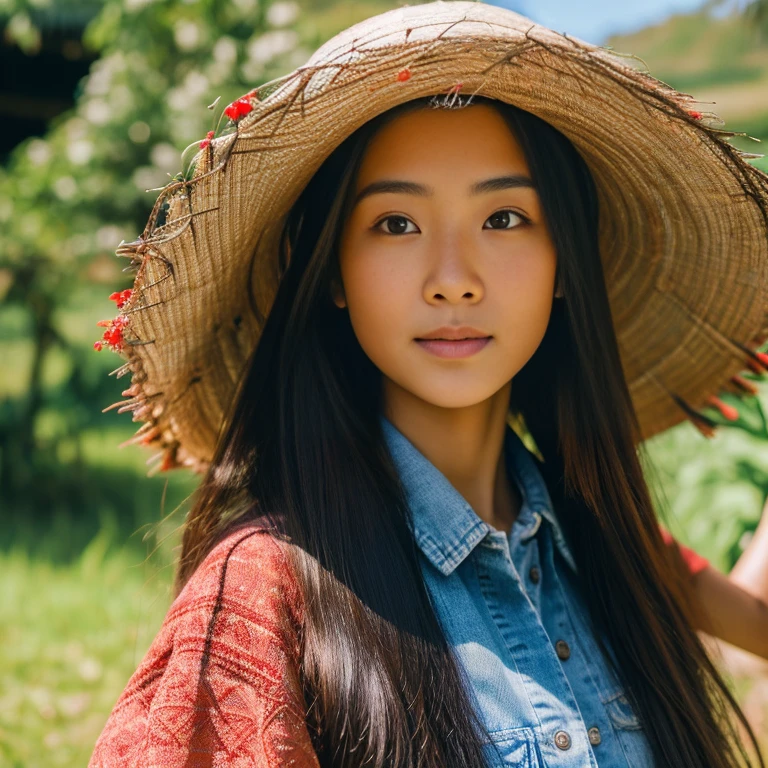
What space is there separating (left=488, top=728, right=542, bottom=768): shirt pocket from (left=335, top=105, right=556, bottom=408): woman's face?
530 millimetres

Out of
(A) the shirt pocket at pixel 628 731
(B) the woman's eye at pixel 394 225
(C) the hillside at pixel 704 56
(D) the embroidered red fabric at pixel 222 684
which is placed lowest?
(A) the shirt pocket at pixel 628 731

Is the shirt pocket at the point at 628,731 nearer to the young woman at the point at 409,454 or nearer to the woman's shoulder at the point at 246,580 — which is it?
the young woman at the point at 409,454

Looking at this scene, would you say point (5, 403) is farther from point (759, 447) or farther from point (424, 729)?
point (424, 729)

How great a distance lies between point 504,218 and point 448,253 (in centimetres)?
14

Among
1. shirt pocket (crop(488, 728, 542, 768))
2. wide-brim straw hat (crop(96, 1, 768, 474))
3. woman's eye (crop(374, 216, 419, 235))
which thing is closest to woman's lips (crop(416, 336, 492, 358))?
woman's eye (crop(374, 216, 419, 235))

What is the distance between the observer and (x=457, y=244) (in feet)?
5.22

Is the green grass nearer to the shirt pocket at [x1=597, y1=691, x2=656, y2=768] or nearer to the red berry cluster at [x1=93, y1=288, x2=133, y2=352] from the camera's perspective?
A: the red berry cluster at [x1=93, y1=288, x2=133, y2=352]

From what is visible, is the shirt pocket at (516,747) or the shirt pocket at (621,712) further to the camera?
the shirt pocket at (621,712)

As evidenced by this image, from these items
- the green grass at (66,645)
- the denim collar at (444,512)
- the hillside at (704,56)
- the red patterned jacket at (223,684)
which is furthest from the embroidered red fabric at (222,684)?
the hillside at (704,56)

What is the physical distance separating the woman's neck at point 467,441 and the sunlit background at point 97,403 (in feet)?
1.30

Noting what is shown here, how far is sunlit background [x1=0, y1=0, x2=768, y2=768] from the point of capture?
3072 mm

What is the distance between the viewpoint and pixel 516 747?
1497mm

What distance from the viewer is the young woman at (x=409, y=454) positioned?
1.40 m

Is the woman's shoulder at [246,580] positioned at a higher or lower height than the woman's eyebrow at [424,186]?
lower
